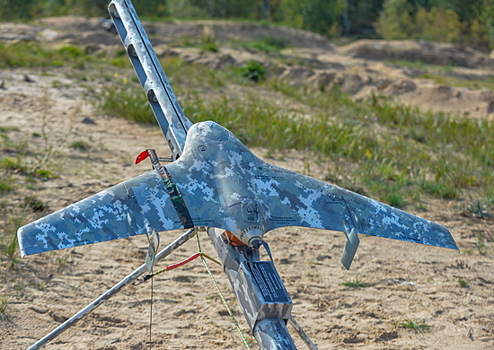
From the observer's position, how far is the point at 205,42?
53.7 ft

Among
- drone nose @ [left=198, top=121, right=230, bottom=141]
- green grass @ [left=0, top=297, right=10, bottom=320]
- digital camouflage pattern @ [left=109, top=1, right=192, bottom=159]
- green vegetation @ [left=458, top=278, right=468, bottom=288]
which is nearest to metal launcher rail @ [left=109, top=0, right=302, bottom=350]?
digital camouflage pattern @ [left=109, top=1, right=192, bottom=159]

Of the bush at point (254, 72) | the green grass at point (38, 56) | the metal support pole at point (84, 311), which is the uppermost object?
the metal support pole at point (84, 311)

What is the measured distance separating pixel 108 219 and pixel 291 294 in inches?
89.0

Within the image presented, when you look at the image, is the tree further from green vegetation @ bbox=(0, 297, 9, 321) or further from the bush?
green vegetation @ bbox=(0, 297, 9, 321)

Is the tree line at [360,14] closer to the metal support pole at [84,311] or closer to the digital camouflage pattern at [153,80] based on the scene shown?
the digital camouflage pattern at [153,80]

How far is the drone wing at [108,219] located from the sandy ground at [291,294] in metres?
1.54

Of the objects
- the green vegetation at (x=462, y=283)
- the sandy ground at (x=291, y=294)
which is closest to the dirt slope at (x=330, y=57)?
the sandy ground at (x=291, y=294)

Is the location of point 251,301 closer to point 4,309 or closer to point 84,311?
point 84,311

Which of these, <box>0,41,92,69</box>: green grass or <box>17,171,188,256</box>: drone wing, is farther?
<box>0,41,92,69</box>: green grass

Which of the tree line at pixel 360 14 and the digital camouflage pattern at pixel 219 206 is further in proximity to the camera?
the tree line at pixel 360 14

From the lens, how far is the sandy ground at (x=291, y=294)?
326 centimetres

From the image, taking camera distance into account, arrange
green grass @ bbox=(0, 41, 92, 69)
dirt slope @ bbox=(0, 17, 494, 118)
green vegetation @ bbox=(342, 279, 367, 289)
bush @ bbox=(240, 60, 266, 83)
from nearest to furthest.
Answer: green vegetation @ bbox=(342, 279, 367, 289) → green grass @ bbox=(0, 41, 92, 69) → dirt slope @ bbox=(0, 17, 494, 118) → bush @ bbox=(240, 60, 266, 83)

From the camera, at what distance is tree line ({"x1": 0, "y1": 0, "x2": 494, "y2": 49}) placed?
3067cm

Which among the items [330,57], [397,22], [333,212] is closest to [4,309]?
[333,212]
